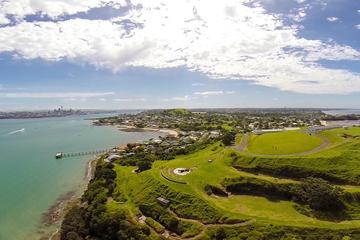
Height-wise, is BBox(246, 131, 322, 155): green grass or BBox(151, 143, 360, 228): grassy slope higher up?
BBox(246, 131, 322, 155): green grass

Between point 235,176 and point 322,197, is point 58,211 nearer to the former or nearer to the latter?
point 235,176

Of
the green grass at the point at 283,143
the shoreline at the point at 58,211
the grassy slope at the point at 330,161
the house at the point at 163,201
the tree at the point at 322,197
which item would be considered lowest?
the shoreline at the point at 58,211

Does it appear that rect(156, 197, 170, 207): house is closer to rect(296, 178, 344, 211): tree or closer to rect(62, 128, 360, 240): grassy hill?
rect(62, 128, 360, 240): grassy hill

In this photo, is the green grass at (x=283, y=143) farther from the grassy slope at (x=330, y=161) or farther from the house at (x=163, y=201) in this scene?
the house at (x=163, y=201)

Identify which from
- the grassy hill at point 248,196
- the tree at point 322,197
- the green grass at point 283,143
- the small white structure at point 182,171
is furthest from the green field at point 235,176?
the tree at point 322,197

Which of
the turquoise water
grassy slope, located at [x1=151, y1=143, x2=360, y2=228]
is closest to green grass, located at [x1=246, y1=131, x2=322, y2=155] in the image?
grassy slope, located at [x1=151, y1=143, x2=360, y2=228]

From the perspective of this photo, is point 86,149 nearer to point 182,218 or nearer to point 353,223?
point 182,218

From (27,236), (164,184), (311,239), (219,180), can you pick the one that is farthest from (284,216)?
(27,236)

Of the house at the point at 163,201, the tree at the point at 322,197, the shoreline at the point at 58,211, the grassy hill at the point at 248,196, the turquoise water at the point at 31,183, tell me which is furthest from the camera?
the turquoise water at the point at 31,183
